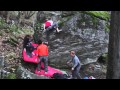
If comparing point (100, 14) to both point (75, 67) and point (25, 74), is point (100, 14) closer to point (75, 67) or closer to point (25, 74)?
point (75, 67)

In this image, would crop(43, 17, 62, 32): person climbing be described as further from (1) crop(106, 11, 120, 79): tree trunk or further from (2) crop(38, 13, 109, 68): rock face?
(1) crop(106, 11, 120, 79): tree trunk

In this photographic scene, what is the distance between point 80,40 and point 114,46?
13.1 feet

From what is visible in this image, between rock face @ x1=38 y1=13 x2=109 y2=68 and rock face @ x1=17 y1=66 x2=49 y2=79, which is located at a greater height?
rock face @ x1=38 y1=13 x2=109 y2=68

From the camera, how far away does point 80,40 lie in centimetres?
1069

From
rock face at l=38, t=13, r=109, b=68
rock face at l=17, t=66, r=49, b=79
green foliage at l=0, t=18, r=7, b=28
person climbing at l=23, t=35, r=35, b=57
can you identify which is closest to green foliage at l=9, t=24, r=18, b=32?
green foliage at l=0, t=18, r=7, b=28

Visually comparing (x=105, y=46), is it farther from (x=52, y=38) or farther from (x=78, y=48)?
(x=52, y=38)

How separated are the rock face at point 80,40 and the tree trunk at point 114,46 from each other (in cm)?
353

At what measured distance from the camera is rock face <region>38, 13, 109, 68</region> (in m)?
10.3

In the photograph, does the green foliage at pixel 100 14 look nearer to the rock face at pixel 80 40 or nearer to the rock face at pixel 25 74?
the rock face at pixel 80 40

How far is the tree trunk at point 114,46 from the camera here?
21.8 ft

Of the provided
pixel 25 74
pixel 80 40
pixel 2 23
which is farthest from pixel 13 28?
pixel 25 74

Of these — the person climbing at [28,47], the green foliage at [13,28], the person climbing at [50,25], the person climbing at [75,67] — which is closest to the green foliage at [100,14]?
the person climbing at [50,25]

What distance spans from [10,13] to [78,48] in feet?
13.8

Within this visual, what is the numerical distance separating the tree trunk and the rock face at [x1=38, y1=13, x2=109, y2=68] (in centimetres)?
353
